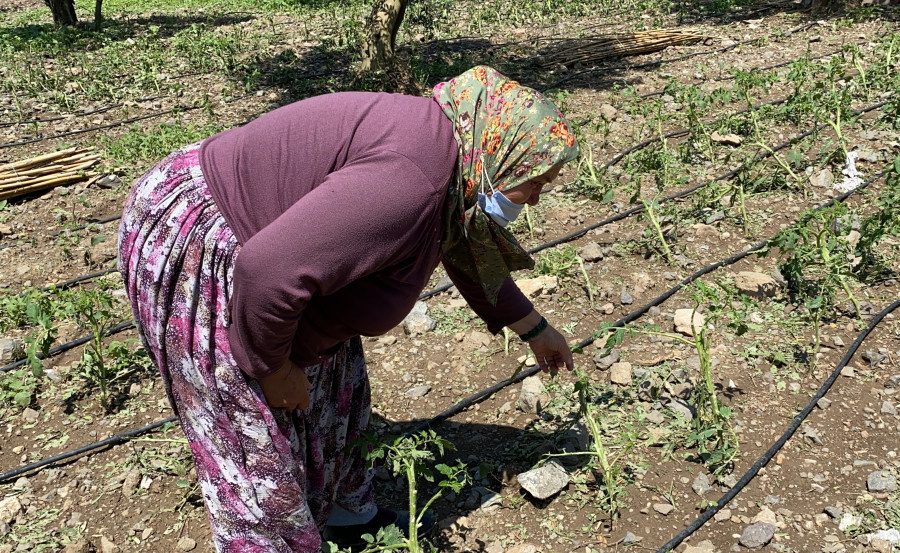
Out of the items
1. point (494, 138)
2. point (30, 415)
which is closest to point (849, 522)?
point (494, 138)

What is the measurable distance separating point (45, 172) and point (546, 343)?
3.60 m

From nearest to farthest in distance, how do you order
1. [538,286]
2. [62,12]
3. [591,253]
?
[538,286] → [591,253] → [62,12]

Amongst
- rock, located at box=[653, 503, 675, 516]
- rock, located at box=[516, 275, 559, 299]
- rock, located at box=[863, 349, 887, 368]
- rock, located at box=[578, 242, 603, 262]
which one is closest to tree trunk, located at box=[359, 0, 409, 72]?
rock, located at box=[578, 242, 603, 262]

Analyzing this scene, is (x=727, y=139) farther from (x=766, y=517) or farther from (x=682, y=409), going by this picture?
(x=766, y=517)

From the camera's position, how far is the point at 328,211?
4.17 feet

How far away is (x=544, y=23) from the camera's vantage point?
783 centimetres

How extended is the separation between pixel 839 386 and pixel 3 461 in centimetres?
288

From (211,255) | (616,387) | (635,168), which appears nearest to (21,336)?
(211,255)

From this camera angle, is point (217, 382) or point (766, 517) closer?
point (217, 382)

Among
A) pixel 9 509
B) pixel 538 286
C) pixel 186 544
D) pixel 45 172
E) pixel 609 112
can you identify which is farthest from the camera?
pixel 609 112

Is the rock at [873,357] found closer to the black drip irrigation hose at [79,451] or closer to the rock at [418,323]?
the rock at [418,323]

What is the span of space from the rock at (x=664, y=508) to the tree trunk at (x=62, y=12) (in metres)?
9.36

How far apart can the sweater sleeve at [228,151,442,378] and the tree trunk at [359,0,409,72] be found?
4302 millimetres

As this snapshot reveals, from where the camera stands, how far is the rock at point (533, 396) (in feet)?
8.60
